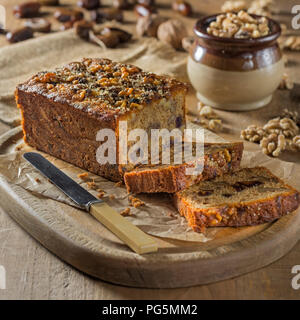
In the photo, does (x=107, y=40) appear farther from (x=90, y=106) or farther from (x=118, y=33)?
(x=90, y=106)

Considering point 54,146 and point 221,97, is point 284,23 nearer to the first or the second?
point 221,97

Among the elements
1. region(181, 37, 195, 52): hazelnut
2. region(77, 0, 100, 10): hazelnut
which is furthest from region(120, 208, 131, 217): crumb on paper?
region(77, 0, 100, 10): hazelnut

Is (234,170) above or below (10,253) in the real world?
above

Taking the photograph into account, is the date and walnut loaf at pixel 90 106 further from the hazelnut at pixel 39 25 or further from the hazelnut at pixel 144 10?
the hazelnut at pixel 144 10

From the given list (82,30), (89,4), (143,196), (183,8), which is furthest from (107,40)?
(143,196)

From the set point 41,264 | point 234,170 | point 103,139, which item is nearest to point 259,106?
point 234,170

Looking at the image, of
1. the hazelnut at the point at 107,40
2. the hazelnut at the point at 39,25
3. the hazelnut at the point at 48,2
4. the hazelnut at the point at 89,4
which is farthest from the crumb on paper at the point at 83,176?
the hazelnut at the point at 48,2

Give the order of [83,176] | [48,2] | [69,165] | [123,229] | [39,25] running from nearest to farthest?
[123,229] < [83,176] < [69,165] < [39,25] < [48,2]
